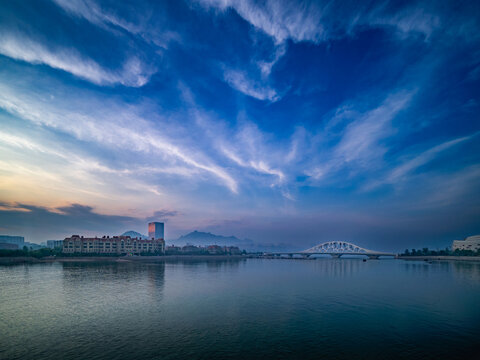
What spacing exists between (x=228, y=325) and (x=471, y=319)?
2747 cm

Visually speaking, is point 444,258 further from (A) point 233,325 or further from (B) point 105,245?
(B) point 105,245

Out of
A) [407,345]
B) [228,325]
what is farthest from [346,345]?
[228,325]

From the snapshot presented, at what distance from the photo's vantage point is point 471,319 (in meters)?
29.7

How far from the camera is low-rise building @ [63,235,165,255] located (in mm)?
150375

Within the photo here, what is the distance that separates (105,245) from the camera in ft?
529

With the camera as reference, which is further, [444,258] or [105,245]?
[444,258]

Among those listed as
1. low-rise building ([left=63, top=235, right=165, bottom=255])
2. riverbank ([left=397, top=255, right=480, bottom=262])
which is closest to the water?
low-rise building ([left=63, top=235, right=165, bottom=255])

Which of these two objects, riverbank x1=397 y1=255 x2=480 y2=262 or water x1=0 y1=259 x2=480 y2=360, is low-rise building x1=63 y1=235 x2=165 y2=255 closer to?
water x1=0 y1=259 x2=480 y2=360

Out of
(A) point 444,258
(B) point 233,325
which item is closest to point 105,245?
(B) point 233,325

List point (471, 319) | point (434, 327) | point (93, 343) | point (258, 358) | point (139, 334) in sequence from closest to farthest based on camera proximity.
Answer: point (258, 358) → point (93, 343) → point (139, 334) → point (434, 327) → point (471, 319)

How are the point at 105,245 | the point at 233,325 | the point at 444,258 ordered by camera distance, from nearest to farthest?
the point at 233,325
the point at 105,245
the point at 444,258

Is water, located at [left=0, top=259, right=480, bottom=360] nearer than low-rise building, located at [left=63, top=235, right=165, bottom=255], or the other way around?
water, located at [left=0, top=259, right=480, bottom=360]

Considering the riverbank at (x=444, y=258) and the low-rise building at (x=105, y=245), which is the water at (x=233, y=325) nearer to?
the low-rise building at (x=105, y=245)

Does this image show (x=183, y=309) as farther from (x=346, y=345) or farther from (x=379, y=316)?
(x=379, y=316)
